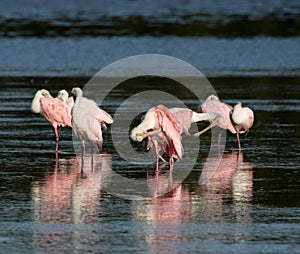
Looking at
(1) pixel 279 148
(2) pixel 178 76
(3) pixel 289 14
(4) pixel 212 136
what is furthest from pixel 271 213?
(3) pixel 289 14

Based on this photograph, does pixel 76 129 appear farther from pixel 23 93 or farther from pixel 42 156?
pixel 23 93

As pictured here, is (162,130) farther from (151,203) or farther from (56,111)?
(56,111)

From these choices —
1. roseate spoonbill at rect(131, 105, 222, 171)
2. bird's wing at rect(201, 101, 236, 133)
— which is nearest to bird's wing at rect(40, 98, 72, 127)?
bird's wing at rect(201, 101, 236, 133)

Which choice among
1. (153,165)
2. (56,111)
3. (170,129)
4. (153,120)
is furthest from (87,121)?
(56,111)

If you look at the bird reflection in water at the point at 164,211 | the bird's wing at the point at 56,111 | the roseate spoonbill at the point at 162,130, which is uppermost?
the bird's wing at the point at 56,111

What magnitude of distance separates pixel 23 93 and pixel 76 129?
711 cm

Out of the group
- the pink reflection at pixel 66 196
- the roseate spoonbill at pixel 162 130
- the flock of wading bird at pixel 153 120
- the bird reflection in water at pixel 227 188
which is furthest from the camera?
the flock of wading bird at pixel 153 120

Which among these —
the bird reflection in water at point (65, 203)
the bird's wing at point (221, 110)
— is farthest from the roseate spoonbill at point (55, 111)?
the bird's wing at point (221, 110)

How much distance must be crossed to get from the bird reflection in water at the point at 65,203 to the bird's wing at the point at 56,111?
7.11 ft

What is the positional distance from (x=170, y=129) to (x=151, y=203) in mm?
2293

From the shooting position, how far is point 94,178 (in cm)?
1345

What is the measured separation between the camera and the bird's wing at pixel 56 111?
55.5ft

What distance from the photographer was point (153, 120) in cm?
1402

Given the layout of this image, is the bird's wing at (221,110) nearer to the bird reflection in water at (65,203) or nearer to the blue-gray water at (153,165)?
the blue-gray water at (153,165)
